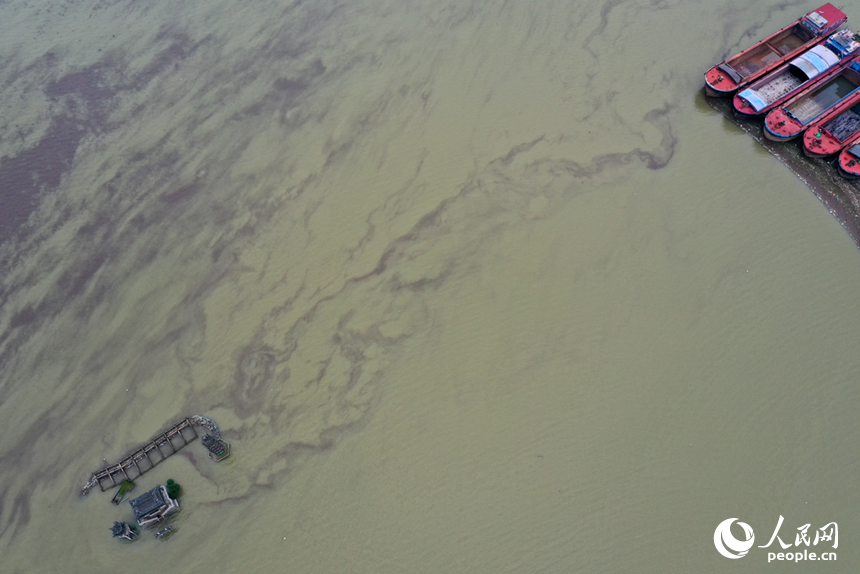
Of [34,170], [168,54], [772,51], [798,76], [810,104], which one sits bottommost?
[810,104]

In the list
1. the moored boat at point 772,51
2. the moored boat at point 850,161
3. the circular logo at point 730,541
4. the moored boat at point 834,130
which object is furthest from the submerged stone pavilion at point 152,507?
the moored boat at point 850,161

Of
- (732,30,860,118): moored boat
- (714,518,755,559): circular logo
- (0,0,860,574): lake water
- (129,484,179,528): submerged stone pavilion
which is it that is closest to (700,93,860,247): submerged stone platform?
(0,0,860,574): lake water

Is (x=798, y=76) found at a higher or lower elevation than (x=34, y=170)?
lower

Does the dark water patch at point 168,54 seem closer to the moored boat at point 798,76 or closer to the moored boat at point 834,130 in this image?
the moored boat at point 798,76

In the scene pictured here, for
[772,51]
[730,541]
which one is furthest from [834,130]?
[730,541]

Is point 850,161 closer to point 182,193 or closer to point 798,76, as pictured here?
point 798,76

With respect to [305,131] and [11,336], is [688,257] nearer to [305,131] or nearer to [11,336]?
[305,131]

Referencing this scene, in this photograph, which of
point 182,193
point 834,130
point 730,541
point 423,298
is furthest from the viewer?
point 182,193
